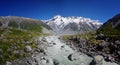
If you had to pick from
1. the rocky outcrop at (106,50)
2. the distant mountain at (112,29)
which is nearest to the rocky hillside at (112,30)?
the distant mountain at (112,29)

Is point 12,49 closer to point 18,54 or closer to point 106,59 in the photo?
point 18,54

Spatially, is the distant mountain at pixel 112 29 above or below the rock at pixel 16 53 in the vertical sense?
above

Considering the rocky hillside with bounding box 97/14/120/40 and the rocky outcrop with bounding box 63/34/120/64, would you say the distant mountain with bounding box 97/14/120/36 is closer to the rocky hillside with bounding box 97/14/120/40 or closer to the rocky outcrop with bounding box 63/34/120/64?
the rocky hillside with bounding box 97/14/120/40

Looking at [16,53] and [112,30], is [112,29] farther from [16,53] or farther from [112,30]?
[16,53]

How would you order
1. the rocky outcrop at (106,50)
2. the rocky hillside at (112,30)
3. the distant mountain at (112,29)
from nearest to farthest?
1. the rocky outcrop at (106,50)
2. the rocky hillside at (112,30)
3. the distant mountain at (112,29)

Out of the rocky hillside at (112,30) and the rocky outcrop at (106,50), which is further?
the rocky hillside at (112,30)

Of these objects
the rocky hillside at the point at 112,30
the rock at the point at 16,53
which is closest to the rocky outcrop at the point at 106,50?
the rocky hillside at the point at 112,30

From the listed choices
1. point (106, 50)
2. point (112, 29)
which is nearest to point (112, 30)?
point (112, 29)

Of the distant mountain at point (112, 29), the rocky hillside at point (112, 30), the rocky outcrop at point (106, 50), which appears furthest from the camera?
the distant mountain at point (112, 29)

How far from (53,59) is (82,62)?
8.74 meters

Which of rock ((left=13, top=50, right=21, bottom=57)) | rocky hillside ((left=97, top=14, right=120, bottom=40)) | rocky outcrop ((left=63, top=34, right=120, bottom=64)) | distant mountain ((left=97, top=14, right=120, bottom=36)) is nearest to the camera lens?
rocky outcrop ((left=63, top=34, right=120, bottom=64))

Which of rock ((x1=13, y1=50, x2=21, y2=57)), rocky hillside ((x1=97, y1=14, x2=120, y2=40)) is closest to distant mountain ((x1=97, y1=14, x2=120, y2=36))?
rocky hillside ((x1=97, y1=14, x2=120, y2=40))

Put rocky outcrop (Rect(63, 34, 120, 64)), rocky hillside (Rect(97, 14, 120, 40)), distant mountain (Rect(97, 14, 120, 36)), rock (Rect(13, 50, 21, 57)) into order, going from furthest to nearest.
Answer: distant mountain (Rect(97, 14, 120, 36))
rocky hillside (Rect(97, 14, 120, 40))
rock (Rect(13, 50, 21, 57))
rocky outcrop (Rect(63, 34, 120, 64))

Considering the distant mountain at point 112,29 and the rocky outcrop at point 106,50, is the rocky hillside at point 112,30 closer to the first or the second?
the distant mountain at point 112,29
